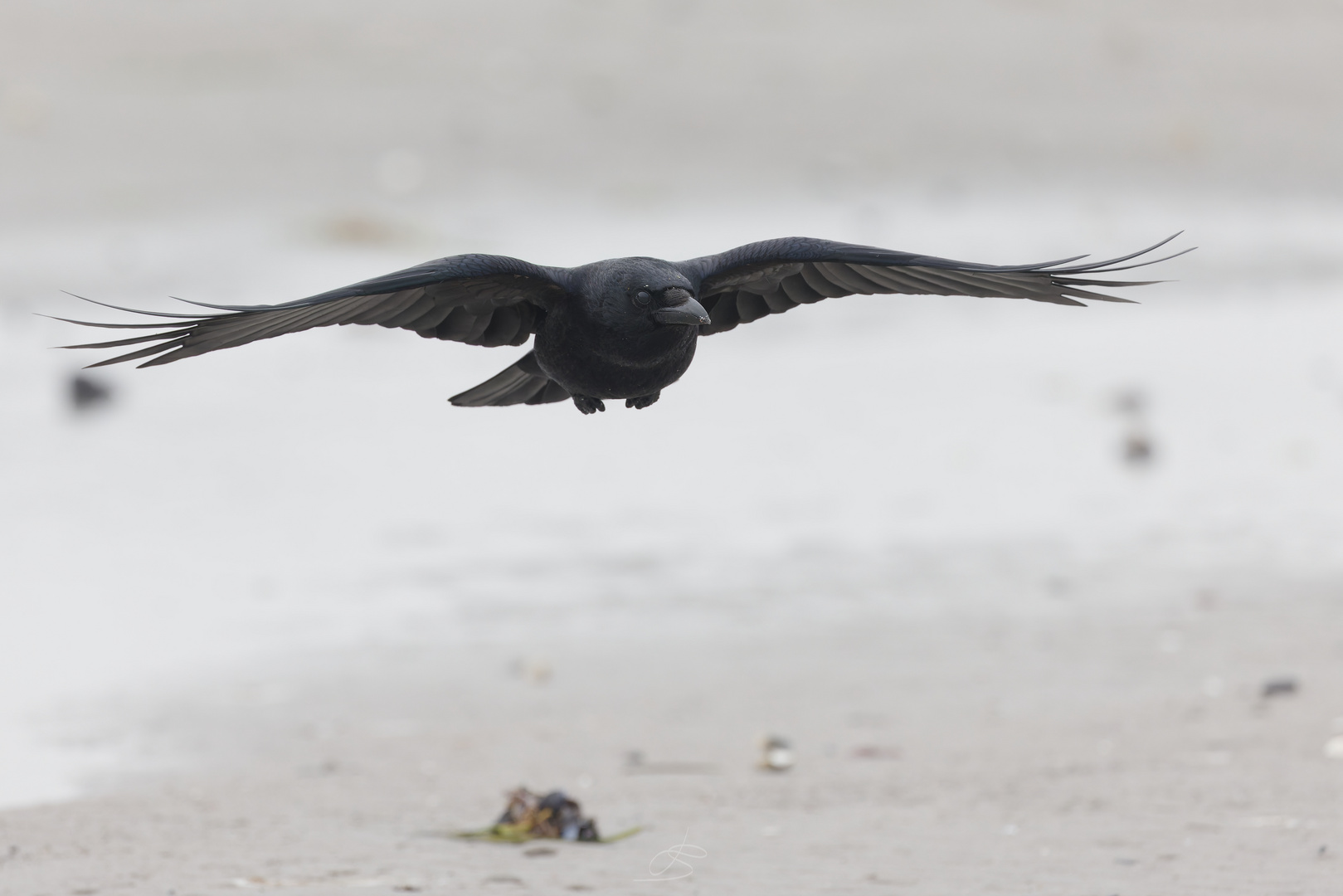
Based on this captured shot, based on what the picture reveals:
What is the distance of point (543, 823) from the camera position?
6082mm

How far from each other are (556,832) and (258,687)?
2.93 m

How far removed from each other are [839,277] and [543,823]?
2.29 m

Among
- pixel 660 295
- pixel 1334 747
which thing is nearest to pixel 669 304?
pixel 660 295

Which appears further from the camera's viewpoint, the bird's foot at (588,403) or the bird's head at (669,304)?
the bird's foot at (588,403)

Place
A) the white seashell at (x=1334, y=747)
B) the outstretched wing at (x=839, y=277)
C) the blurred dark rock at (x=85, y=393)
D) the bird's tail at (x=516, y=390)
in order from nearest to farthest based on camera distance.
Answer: the outstretched wing at (x=839, y=277) < the bird's tail at (x=516, y=390) < the white seashell at (x=1334, y=747) < the blurred dark rock at (x=85, y=393)

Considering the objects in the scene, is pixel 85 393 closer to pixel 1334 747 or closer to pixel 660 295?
pixel 660 295

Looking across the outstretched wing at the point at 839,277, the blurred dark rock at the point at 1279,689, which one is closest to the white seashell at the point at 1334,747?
the blurred dark rock at the point at 1279,689

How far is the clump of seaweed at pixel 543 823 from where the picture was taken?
239 inches

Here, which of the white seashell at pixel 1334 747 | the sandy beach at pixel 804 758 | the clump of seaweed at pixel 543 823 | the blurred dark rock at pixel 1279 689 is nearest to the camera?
the sandy beach at pixel 804 758

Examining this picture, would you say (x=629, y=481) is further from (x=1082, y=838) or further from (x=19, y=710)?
(x=1082, y=838)

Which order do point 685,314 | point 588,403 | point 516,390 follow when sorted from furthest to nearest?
point 516,390 → point 588,403 → point 685,314

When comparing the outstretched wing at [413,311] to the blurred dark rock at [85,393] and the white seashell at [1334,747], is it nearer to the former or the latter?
the white seashell at [1334,747]

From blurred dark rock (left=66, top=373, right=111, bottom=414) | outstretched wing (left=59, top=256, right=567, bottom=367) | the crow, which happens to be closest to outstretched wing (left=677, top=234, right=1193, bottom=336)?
the crow

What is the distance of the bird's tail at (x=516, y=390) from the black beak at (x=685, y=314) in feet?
3.53
